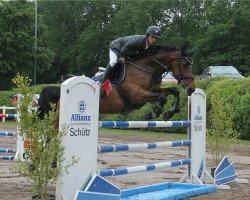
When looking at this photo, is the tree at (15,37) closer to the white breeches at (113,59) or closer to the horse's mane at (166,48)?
the white breeches at (113,59)

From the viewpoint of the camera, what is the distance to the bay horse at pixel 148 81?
841cm

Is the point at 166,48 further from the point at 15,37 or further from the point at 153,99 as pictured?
the point at 15,37

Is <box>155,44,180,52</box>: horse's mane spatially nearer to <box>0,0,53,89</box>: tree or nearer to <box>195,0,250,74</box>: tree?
<box>0,0,53,89</box>: tree

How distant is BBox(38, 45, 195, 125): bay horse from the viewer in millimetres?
8414

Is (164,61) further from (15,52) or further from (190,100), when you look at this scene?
(15,52)

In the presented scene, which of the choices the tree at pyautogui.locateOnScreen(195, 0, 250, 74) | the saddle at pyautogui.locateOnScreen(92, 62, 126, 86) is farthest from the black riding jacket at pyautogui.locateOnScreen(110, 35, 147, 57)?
the tree at pyautogui.locateOnScreen(195, 0, 250, 74)

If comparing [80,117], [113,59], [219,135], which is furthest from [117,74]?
[80,117]

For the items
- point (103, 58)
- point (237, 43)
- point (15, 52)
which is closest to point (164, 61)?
point (15, 52)

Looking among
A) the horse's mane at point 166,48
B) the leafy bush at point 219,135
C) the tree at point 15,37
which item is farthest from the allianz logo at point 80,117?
the tree at point 15,37

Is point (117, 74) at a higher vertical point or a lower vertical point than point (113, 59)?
lower

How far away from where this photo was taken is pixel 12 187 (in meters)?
8.04

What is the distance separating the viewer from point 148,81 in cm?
855

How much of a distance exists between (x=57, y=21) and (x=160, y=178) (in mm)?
61792

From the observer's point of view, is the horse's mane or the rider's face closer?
the rider's face
